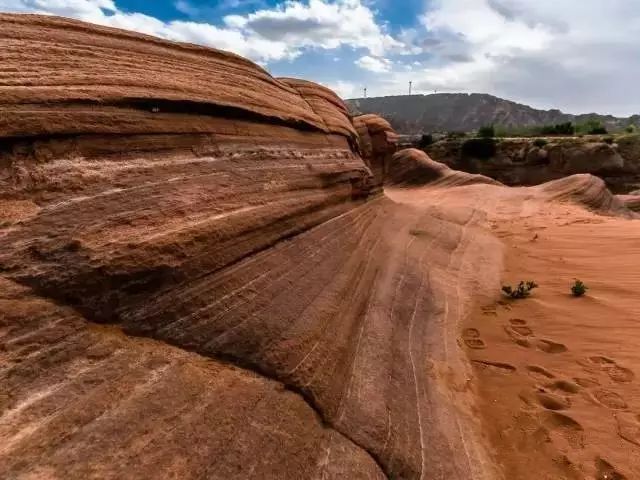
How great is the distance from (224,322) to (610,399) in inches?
119

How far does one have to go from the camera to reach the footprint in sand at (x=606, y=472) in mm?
2865

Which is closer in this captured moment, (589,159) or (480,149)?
(589,159)

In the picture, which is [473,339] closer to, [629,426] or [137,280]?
[629,426]

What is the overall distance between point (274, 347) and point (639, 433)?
8.59ft

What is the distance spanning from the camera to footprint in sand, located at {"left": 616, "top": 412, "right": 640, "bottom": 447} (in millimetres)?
3139

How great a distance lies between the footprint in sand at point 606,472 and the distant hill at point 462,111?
427 ft

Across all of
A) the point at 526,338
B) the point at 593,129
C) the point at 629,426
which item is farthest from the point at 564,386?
the point at 593,129

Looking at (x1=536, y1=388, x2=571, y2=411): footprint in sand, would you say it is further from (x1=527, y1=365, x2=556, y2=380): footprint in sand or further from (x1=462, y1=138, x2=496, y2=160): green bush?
(x1=462, y1=138, x2=496, y2=160): green bush

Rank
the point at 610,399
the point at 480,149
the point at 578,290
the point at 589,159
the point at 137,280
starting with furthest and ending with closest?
the point at 480,149 < the point at 589,159 < the point at 578,290 < the point at 610,399 < the point at 137,280

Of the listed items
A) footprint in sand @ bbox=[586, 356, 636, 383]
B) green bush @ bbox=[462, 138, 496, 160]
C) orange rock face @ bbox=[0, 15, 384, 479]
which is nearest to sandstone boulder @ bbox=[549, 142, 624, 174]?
green bush @ bbox=[462, 138, 496, 160]

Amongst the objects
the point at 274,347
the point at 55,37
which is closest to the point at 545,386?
the point at 274,347

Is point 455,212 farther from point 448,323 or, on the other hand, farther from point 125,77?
point 125,77

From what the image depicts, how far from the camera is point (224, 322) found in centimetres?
280

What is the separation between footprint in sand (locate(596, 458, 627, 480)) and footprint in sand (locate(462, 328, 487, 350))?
1532 millimetres
